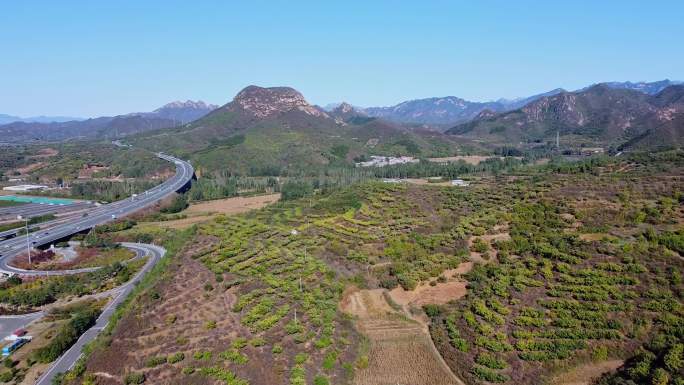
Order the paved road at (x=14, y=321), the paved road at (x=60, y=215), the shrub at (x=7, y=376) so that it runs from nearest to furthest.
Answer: the shrub at (x=7, y=376)
the paved road at (x=14, y=321)
the paved road at (x=60, y=215)

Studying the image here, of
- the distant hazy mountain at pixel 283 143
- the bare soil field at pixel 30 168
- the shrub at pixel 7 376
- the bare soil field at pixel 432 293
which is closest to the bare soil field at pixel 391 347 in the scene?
the bare soil field at pixel 432 293

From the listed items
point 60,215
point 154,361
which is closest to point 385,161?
point 60,215

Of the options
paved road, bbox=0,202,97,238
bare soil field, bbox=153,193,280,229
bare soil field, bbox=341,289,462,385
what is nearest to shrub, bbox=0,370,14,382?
bare soil field, bbox=341,289,462,385

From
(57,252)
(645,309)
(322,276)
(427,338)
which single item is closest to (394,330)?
(427,338)

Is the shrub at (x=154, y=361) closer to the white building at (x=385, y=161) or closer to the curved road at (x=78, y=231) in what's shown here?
the curved road at (x=78, y=231)

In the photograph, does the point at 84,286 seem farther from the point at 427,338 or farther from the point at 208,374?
the point at 427,338

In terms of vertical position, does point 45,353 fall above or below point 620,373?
below
